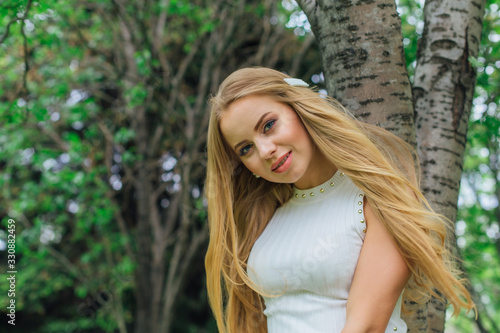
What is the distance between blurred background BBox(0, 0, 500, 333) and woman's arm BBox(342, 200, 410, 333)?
2862 millimetres

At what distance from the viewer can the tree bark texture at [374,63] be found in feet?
5.37

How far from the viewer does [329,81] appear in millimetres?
1772

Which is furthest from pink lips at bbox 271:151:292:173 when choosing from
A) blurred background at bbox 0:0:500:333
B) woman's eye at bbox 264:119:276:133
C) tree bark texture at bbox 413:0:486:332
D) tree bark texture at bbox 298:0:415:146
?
blurred background at bbox 0:0:500:333

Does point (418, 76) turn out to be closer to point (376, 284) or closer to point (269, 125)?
point (269, 125)

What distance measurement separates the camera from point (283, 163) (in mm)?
1494

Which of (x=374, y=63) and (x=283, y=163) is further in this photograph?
(x=374, y=63)

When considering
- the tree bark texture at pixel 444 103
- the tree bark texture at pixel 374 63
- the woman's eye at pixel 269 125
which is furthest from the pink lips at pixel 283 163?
the tree bark texture at pixel 444 103

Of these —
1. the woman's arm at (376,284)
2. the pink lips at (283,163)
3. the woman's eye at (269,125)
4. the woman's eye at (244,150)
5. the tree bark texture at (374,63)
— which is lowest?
the woman's arm at (376,284)

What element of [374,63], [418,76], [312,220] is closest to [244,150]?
[312,220]

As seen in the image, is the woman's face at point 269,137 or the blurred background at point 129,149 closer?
the woman's face at point 269,137

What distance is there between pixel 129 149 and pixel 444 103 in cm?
431

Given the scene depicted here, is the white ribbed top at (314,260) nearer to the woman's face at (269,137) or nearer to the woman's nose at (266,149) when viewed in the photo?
the woman's face at (269,137)

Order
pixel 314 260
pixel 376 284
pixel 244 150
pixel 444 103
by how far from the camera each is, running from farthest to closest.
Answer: pixel 444 103 < pixel 244 150 < pixel 314 260 < pixel 376 284

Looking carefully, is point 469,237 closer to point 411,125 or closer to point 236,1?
point 236,1
